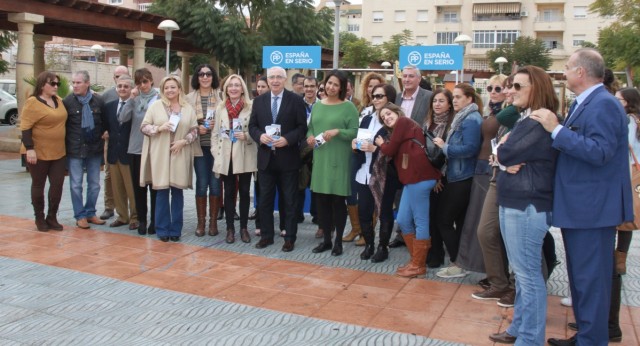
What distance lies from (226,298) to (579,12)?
58.6 metres

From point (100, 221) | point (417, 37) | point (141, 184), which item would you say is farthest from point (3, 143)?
point (417, 37)

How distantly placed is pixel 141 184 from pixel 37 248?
1207mm

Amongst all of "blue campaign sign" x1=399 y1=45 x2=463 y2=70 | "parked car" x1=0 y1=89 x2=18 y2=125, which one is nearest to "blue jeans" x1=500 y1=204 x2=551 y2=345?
"blue campaign sign" x1=399 y1=45 x2=463 y2=70

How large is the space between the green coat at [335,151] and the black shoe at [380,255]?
2.04 ft

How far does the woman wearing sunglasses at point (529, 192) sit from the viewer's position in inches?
142

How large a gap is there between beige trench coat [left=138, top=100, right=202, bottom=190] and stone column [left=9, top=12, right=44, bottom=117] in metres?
10.0

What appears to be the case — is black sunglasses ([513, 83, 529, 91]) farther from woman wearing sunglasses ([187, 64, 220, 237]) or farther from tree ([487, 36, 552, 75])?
tree ([487, 36, 552, 75])

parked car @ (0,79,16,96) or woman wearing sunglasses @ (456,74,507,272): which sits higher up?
parked car @ (0,79,16,96)

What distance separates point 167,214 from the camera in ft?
22.2

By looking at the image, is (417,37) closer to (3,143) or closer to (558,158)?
(3,143)

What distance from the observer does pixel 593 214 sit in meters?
3.45

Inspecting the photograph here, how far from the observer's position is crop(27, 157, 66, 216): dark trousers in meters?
6.80

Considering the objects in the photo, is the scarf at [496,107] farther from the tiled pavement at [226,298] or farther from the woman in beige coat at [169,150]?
the woman in beige coat at [169,150]

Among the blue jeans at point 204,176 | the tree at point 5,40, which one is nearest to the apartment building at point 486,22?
the tree at point 5,40
